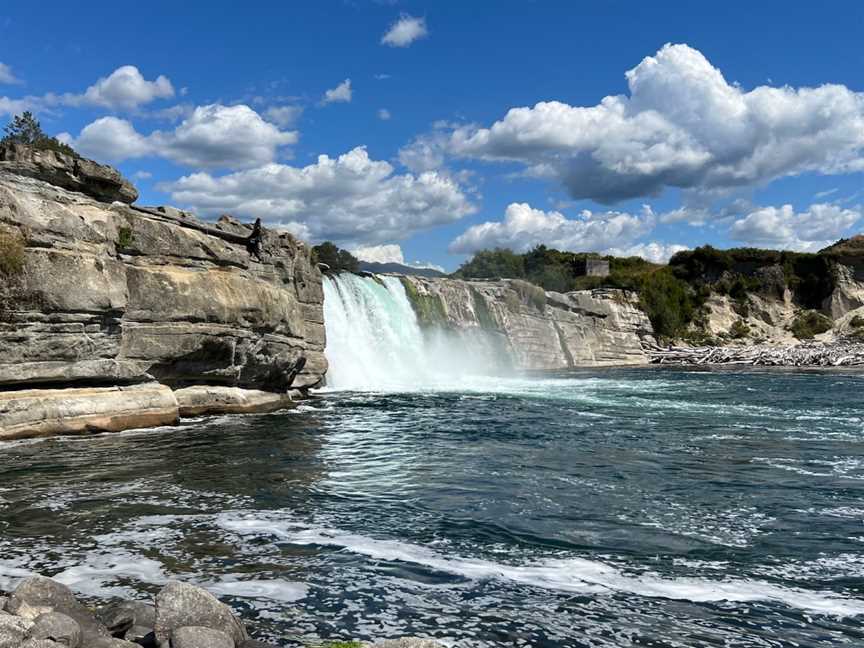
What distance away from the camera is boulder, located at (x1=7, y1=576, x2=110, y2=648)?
18.4 ft

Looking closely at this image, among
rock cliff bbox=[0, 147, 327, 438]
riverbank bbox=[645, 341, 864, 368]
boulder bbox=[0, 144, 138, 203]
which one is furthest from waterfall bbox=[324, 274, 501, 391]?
riverbank bbox=[645, 341, 864, 368]

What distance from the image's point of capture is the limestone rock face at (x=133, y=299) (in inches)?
627

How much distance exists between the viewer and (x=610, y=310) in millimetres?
61156

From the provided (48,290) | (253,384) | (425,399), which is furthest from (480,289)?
(48,290)

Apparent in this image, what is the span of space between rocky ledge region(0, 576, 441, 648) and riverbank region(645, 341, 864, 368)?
180ft

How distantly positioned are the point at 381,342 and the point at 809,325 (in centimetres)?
5334

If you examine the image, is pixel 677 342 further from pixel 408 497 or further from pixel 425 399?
pixel 408 497

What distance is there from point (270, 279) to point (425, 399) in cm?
743

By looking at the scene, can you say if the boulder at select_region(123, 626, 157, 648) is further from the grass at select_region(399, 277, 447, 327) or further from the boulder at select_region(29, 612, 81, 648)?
the grass at select_region(399, 277, 447, 327)

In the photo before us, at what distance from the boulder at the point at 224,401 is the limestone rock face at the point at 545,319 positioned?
18.4m

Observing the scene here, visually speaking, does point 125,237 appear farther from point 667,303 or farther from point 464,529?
point 667,303

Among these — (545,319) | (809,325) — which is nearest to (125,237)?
(545,319)

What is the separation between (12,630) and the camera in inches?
197

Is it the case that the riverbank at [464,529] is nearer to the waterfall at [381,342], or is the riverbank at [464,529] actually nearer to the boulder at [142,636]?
Result: the boulder at [142,636]
